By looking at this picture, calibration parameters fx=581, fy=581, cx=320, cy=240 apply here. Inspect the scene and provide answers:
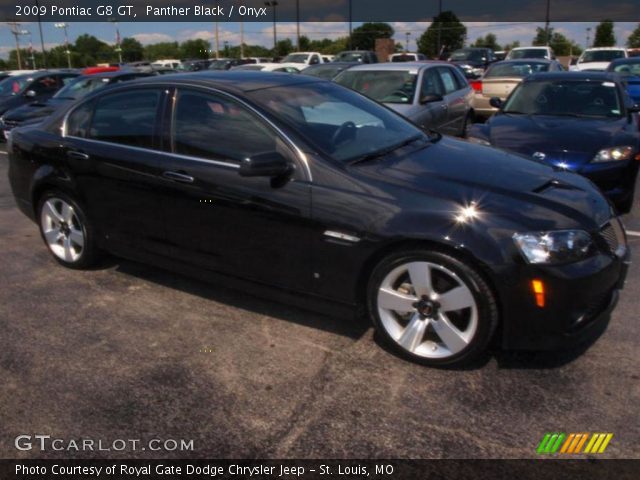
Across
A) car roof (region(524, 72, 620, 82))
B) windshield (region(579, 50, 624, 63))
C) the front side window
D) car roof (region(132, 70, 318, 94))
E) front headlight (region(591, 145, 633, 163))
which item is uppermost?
windshield (region(579, 50, 624, 63))

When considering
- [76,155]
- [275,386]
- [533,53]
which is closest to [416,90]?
[76,155]

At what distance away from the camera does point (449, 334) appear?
10.1 ft

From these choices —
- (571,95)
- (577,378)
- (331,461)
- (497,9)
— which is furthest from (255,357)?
(497,9)

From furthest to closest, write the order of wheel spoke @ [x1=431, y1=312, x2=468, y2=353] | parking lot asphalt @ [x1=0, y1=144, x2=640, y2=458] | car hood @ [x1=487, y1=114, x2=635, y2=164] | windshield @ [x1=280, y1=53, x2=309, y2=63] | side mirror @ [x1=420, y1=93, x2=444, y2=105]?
1. windshield @ [x1=280, y1=53, x2=309, y2=63]
2. side mirror @ [x1=420, y1=93, x2=444, y2=105]
3. car hood @ [x1=487, y1=114, x2=635, y2=164]
4. wheel spoke @ [x1=431, y1=312, x2=468, y2=353]
5. parking lot asphalt @ [x1=0, y1=144, x2=640, y2=458]

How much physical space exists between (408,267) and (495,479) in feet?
3.69

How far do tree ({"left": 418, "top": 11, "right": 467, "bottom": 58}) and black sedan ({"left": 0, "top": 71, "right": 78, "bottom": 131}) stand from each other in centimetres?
2701

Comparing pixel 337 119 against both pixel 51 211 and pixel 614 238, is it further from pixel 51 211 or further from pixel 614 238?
pixel 51 211

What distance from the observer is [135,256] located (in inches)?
167

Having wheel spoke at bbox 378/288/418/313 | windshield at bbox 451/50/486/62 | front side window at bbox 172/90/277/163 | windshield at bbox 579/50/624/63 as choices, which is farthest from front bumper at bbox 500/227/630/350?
windshield at bbox 451/50/486/62

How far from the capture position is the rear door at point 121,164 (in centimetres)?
395

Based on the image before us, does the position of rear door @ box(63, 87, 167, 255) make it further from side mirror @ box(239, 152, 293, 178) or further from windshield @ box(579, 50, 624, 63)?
windshield @ box(579, 50, 624, 63)

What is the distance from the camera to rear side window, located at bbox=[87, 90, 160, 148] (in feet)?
13.1

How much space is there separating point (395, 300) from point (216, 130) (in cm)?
157

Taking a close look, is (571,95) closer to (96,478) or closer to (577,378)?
(577,378)
